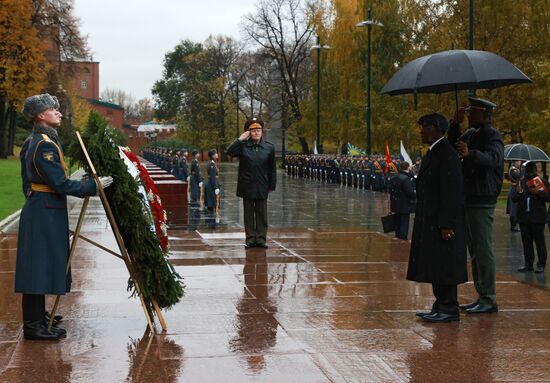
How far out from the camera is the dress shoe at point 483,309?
8.05 meters

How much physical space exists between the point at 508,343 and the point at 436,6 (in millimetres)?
30315

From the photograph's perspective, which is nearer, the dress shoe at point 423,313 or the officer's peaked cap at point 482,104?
the dress shoe at point 423,313

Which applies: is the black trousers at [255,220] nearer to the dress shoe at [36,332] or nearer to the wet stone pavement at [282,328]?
the wet stone pavement at [282,328]

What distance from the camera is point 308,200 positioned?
1107 inches

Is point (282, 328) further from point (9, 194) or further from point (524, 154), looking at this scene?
point (9, 194)

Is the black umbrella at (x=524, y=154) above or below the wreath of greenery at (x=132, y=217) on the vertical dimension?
above

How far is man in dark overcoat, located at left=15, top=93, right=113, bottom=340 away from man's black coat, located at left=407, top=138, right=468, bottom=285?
2.62 meters

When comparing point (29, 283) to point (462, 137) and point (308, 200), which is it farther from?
point (308, 200)

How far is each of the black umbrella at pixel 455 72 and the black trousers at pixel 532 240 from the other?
391 cm

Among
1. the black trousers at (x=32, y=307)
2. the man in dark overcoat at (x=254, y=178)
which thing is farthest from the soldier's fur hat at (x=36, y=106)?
the man in dark overcoat at (x=254, y=178)

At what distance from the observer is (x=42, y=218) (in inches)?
269

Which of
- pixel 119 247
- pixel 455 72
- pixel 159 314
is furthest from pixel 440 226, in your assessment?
pixel 119 247

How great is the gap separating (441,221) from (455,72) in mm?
1449

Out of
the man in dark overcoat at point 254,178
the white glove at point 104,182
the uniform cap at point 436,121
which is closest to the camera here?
the white glove at point 104,182
